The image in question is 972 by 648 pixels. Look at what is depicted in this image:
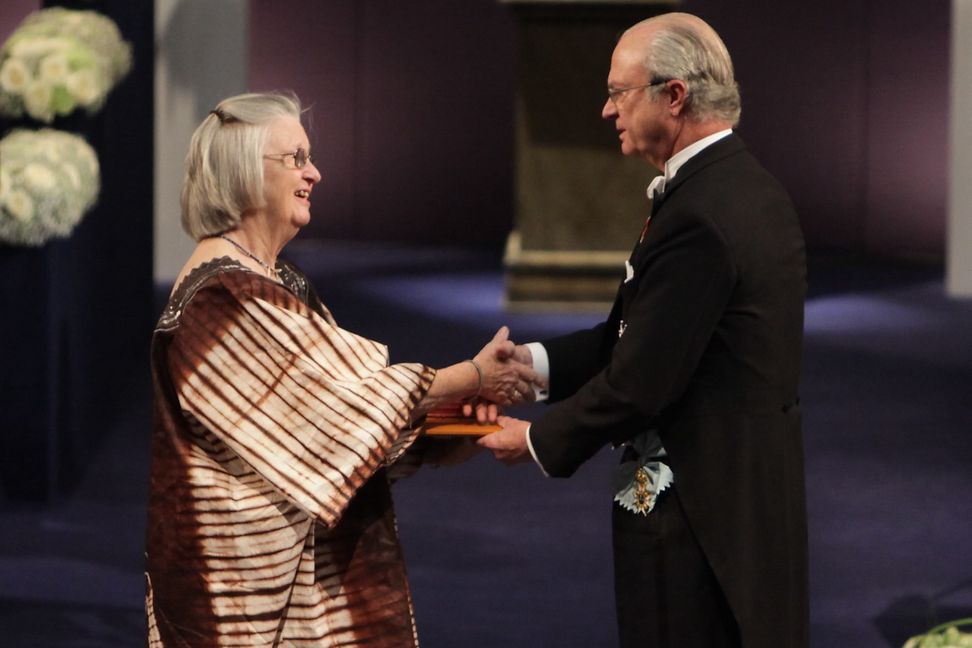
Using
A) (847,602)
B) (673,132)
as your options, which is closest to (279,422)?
(673,132)

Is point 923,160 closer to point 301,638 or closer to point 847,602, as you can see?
point 847,602

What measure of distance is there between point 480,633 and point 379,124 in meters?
9.10

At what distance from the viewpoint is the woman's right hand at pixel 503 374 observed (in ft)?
9.98

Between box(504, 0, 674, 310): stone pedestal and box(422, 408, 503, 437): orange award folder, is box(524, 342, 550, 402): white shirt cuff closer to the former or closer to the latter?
box(422, 408, 503, 437): orange award folder

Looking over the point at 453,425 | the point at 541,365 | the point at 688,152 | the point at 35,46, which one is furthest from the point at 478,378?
the point at 35,46

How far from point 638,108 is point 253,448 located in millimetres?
806

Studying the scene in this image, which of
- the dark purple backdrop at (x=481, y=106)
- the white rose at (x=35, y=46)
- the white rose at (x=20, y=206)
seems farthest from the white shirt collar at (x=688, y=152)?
the dark purple backdrop at (x=481, y=106)

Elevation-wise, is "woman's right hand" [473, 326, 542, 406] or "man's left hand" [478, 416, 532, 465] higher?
"woman's right hand" [473, 326, 542, 406]

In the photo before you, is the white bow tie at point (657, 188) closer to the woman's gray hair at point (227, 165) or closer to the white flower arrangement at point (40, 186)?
the woman's gray hair at point (227, 165)

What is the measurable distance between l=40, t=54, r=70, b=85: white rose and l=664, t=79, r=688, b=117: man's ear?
10.5 feet

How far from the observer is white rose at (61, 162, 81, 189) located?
5.43 m

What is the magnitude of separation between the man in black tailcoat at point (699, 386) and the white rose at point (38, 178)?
293 cm

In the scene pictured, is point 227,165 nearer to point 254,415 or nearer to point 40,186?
point 254,415

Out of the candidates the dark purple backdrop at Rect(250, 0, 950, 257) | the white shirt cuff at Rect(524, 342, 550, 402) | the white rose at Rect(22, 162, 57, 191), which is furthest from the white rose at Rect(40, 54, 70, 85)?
the dark purple backdrop at Rect(250, 0, 950, 257)
